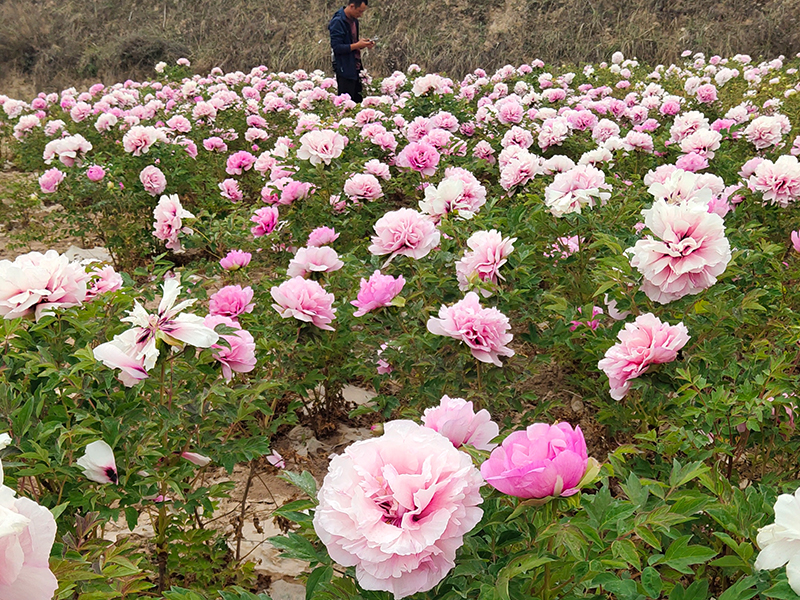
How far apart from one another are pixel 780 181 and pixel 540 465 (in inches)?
77.4

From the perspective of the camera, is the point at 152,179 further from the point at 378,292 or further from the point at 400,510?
the point at 400,510

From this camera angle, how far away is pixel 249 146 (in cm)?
522

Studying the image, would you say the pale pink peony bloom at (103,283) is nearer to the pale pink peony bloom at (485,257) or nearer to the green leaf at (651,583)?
the pale pink peony bloom at (485,257)

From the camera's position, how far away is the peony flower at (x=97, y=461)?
1.19m

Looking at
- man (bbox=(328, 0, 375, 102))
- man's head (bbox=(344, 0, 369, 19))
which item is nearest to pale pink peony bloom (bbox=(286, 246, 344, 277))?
man (bbox=(328, 0, 375, 102))

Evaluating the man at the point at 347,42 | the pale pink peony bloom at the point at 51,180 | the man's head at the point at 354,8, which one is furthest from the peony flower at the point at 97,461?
the man's head at the point at 354,8

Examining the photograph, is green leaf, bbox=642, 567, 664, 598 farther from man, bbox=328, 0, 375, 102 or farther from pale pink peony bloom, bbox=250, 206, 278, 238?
man, bbox=328, 0, 375, 102

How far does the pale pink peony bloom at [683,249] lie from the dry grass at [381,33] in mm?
10584

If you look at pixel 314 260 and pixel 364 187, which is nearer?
pixel 314 260

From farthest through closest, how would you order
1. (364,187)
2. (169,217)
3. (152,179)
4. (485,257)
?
(152,179) → (364,187) → (169,217) → (485,257)

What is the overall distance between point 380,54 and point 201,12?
584cm

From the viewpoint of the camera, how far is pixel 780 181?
2.14m

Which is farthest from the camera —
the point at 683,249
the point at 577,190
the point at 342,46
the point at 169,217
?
the point at 342,46

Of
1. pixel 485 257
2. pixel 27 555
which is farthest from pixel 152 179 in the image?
pixel 27 555
